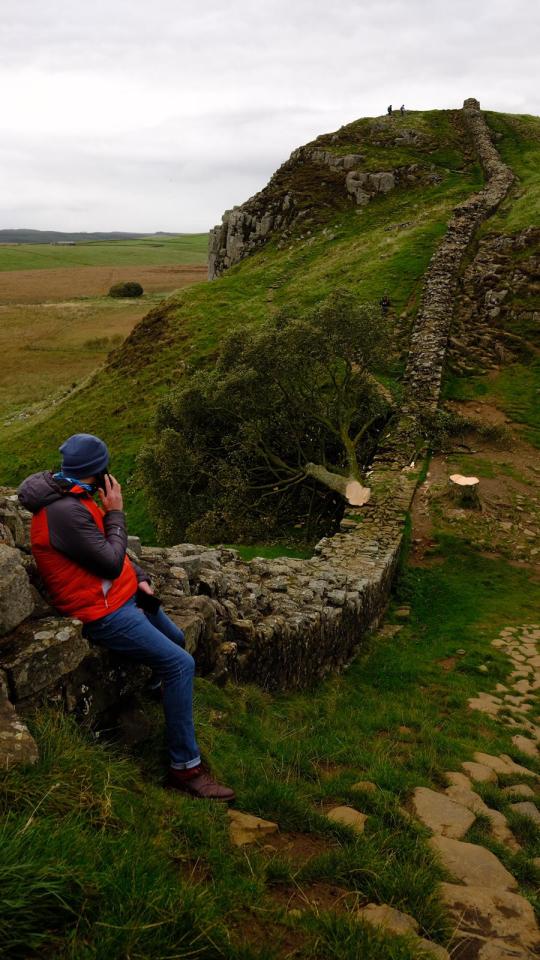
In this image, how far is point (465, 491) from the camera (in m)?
19.9

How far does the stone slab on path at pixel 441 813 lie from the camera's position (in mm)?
6070

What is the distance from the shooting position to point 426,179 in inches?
2239

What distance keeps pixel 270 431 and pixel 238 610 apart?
13.6 m

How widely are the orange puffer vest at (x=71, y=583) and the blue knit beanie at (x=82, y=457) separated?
27 centimetres

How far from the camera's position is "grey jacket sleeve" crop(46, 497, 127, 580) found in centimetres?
511

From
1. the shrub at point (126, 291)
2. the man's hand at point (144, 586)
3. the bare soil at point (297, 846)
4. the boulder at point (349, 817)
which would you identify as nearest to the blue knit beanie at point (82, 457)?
the man's hand at point (144, 586)

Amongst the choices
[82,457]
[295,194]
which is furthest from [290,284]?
[82,457]

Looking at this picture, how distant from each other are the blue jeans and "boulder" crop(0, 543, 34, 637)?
24.3 inches

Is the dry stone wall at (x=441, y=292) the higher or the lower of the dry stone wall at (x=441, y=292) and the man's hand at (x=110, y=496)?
the higher

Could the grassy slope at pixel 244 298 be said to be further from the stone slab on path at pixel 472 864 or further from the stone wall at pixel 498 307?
the stone slab on path at pixel 472 864

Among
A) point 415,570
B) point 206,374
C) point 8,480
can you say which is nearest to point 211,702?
point 415,570

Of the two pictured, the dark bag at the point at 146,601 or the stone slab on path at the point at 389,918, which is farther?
the dark bag at the point at 146,601

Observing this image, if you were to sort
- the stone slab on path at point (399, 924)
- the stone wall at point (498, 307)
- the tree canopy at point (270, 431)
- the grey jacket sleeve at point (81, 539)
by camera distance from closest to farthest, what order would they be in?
1. the stone slab on path at point (399, 924)
2. the grey jacket sleeve at point (81, 539)
3. the tree canopy at point (270, 431)
4. the stone wall at point (498, 307)

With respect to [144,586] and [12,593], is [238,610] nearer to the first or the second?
[144,586]
